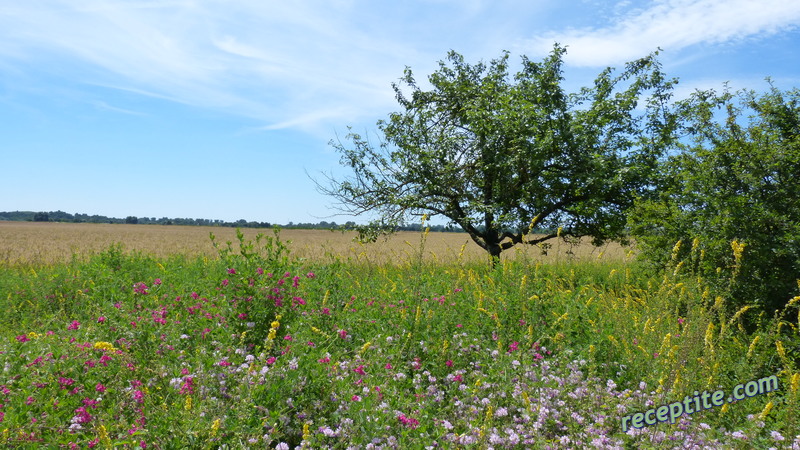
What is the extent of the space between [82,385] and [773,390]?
5.83 meters

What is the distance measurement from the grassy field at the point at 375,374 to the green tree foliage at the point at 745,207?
1.86ft

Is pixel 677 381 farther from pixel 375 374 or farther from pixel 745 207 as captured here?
pixel 745 207

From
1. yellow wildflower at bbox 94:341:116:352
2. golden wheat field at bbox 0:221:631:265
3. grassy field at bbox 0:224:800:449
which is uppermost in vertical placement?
golden wheat field at bbox 0:221:631:265

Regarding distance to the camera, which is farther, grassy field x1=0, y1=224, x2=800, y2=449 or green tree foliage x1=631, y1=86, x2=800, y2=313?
green tree foliage x1=631, y1=86, x2=800, y2=313

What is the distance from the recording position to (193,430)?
3186mm

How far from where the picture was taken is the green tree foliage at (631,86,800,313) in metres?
6.57

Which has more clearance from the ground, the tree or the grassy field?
the tree

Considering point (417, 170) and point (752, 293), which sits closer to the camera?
point (752, 293)

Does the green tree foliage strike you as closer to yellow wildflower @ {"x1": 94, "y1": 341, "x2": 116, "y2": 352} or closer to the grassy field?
the grassy field

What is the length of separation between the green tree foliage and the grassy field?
568 millimetres

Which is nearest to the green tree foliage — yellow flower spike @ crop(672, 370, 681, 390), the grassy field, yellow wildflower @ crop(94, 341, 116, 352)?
the grassy field

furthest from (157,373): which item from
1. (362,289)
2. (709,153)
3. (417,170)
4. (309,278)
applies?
(417,170)

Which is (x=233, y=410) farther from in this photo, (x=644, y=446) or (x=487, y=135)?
(x=487, y=135)

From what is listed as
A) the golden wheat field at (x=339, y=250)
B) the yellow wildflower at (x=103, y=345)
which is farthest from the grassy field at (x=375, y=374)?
the golden wheat field at (x=339, y=250)
